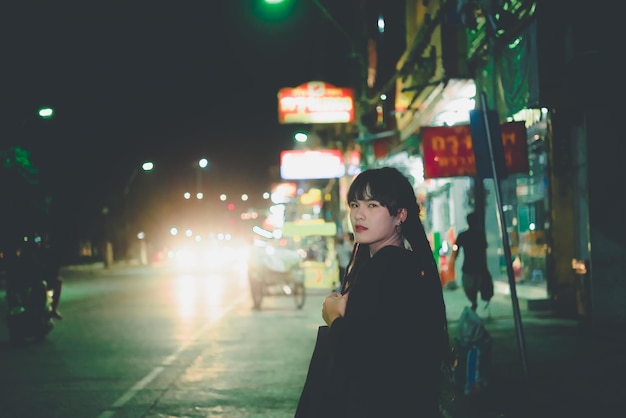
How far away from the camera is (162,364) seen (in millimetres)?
11055

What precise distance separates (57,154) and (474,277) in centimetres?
3559

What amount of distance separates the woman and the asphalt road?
503cm

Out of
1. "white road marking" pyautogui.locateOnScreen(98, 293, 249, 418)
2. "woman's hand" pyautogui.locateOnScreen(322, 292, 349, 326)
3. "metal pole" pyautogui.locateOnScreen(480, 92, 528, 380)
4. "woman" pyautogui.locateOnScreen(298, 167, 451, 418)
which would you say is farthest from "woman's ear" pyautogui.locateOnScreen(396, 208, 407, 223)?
"white road marking" pyautogui.locateOnScreen(98, 293, 249, 418)

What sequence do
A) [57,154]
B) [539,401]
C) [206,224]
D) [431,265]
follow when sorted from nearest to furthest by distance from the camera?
[431,265], [539,401], [57,154], [206,224]

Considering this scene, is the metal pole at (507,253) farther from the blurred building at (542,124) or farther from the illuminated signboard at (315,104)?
the illuminated signboard at (315,104)

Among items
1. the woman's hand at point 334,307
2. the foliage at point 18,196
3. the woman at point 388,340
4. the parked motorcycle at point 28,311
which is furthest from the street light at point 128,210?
the woman at point 388,340

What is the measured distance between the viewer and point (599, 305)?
1198 centimetres

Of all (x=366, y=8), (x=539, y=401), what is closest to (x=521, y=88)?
(x=539, y=401)

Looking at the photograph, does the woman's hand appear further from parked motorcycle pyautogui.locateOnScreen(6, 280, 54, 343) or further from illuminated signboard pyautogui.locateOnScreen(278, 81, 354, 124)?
illuminated signboard pyautogui.locateOnScreen(278, 81, 354, 124)

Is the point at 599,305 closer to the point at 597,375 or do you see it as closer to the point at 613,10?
the point at 597,375

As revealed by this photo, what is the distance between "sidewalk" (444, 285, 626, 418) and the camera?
745 cm

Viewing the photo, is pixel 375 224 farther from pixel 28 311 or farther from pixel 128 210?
pixel 128 210

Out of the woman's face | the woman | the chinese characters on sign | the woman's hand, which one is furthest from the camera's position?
the chinese characters on sign

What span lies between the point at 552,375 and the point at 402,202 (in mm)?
6588
